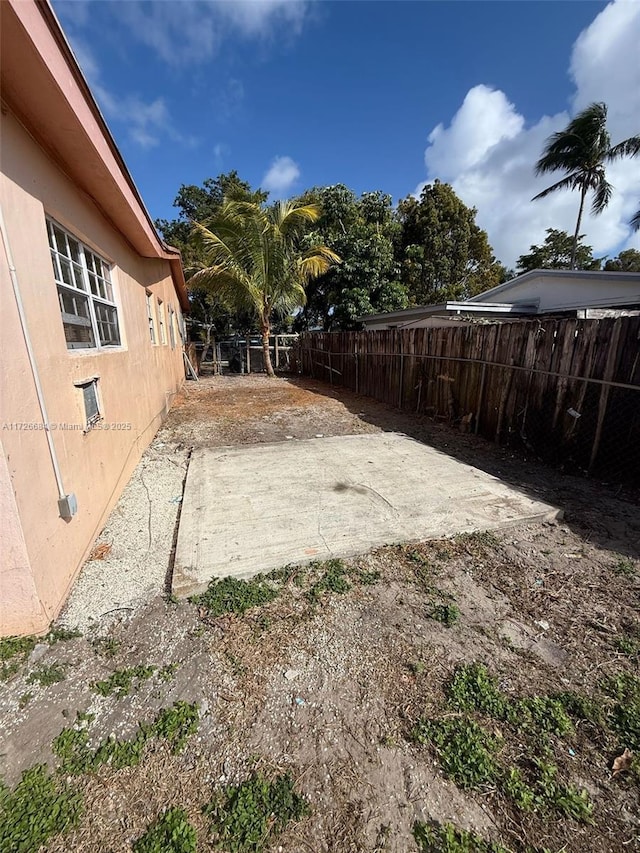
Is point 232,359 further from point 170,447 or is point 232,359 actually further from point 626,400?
point 626,400

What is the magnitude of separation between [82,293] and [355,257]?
1504 cm

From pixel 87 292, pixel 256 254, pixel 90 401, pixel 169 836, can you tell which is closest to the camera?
pixel 169 836

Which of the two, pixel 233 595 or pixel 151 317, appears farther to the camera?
pixel 151 317

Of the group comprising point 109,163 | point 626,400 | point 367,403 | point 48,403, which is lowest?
point 367,403

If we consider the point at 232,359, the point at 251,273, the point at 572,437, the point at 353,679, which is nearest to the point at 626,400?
Answer: the point at 572,437

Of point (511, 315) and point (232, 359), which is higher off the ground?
point (511, 315)

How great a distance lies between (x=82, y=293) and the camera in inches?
137

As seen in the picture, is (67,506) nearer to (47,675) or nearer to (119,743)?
(47,675)

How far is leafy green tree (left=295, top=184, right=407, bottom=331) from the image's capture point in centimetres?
1647

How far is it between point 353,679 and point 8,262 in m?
2.94

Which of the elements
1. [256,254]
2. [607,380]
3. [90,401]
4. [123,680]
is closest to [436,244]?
[256,254]

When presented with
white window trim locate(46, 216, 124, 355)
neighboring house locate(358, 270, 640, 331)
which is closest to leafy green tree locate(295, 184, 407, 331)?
neighboring house locate(358, 270, 640, 331)

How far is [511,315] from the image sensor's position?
12461mm

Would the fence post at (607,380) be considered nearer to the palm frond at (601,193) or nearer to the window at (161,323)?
the window at (161,323)
